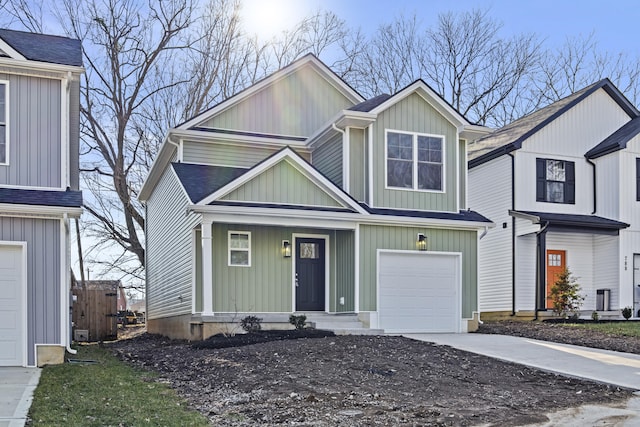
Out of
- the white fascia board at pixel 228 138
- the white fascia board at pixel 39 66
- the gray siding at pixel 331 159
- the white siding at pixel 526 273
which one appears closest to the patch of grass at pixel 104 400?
the white fascia board at pixel 39 66

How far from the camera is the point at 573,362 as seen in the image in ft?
37.3

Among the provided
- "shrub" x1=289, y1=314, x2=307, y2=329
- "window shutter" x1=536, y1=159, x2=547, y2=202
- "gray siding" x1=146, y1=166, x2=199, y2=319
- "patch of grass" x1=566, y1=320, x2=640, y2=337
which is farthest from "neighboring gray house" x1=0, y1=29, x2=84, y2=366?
"window shutter" x1=536, y1=159, x2=547, y2=202

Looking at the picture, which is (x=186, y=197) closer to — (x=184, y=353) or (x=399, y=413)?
(x=184, y=353)

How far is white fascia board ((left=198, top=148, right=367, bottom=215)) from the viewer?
14.8m

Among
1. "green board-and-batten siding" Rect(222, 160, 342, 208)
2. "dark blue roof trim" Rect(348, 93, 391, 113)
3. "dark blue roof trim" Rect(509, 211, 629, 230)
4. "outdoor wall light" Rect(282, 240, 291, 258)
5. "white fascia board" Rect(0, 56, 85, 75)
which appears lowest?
"outdoor wall light" Rect(282, 240, 291, 258)

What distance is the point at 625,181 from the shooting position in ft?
68.5

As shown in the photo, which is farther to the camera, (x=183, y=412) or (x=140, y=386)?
(x=140, y=386)

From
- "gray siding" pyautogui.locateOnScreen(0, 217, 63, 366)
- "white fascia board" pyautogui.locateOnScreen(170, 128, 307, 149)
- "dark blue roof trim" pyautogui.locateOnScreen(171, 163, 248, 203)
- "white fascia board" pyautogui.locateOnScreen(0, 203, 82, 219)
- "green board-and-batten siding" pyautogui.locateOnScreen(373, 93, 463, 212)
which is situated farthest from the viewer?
"white fascia board" pyautogui.locateOnScreen(170, 128, 307, 149)

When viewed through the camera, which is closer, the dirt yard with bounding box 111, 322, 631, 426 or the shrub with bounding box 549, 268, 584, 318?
the dirt yard with bounding box 111, 322, 631, 426

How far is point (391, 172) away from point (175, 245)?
5.75 meters

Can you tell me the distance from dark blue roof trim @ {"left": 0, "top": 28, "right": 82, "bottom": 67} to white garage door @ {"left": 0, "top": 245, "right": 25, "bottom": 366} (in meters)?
3.30

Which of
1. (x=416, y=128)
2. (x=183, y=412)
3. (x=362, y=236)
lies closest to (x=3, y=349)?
(x=183, y=412)

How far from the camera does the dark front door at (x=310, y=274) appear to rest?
53.2 feet

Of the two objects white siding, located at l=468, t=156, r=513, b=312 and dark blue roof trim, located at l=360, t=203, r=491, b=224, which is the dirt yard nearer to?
dark blue roof trim, located at l=360, t=203, r=491, b=224
